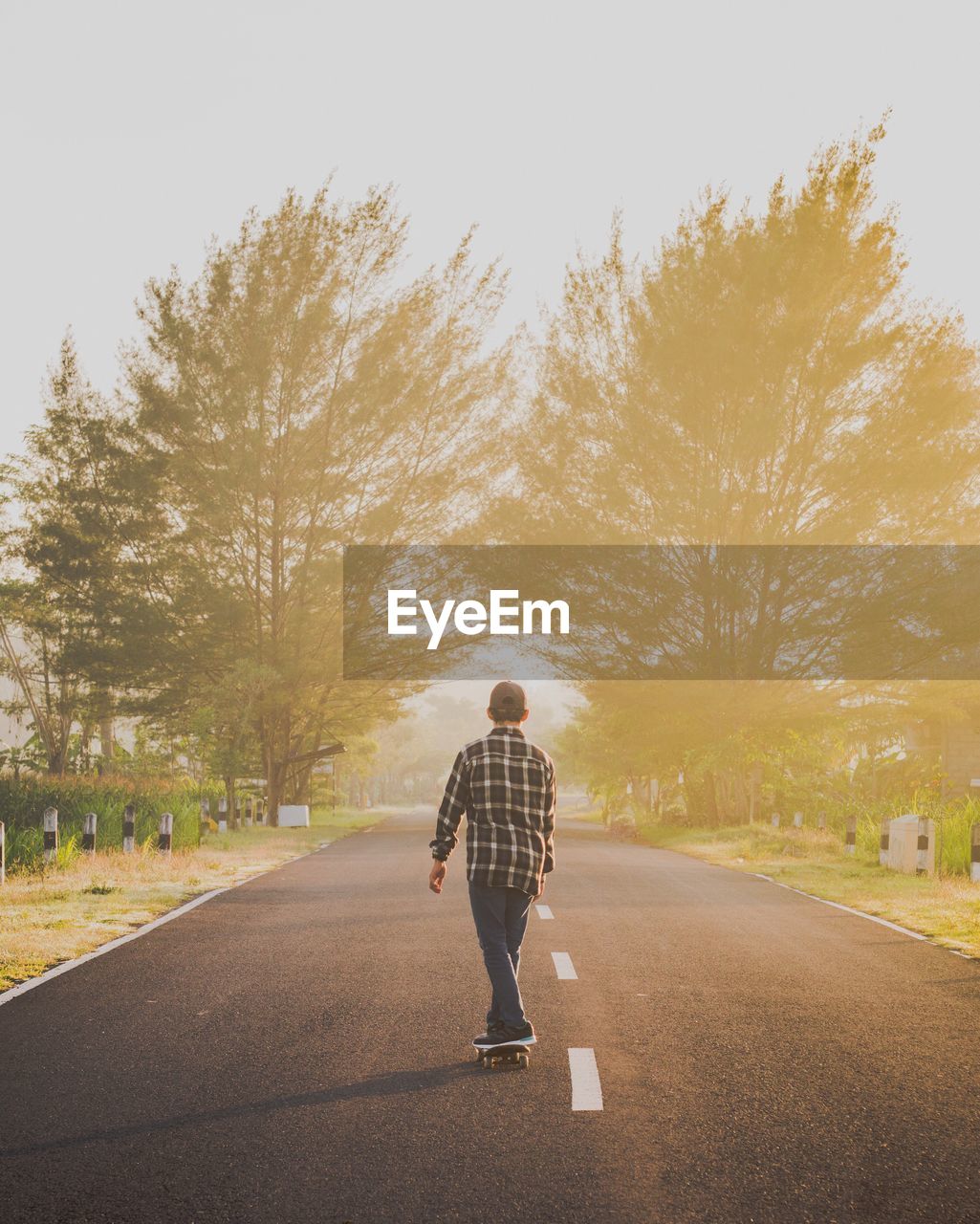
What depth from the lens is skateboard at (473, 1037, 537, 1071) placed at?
6.91 m

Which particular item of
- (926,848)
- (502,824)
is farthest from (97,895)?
(926,848)

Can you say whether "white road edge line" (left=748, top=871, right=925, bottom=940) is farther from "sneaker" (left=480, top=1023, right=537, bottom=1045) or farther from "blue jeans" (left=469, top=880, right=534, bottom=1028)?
"sneaker" (left=480, top=1023, right=537, bottom=1045)

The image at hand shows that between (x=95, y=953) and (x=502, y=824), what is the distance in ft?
17.0

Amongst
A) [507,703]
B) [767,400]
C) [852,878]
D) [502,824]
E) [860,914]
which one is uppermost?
[767,400]

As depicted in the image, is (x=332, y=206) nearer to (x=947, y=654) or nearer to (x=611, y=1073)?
(x=947, y=654)

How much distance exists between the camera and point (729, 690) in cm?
3284

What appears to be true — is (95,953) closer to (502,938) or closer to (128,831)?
(502,938)

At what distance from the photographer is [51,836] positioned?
18.4 m

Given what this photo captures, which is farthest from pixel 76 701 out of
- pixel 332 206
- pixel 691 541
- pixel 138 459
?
pixel 691 541

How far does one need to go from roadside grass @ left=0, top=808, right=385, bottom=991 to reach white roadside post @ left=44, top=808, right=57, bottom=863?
28 cm

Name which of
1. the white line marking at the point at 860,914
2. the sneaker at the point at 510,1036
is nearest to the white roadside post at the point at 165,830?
the white line marking at the point at 860,914

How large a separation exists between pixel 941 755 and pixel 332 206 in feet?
90.3

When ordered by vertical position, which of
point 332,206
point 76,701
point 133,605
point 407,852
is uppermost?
point 332,206

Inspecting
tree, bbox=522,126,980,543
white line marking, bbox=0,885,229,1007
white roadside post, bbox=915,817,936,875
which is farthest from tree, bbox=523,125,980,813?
white line marking, bbox=0,885,229,1007
